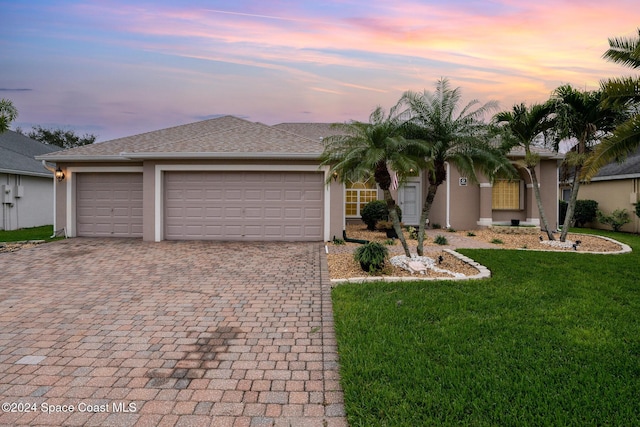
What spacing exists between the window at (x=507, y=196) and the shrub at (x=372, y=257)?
10.4 m

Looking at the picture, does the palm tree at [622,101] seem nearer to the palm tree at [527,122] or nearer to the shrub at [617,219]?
the palm tree at [527,122]

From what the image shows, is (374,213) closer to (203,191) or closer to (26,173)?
(203,191)

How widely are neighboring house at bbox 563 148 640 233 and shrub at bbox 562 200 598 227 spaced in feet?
1.01

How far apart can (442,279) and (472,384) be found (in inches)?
140

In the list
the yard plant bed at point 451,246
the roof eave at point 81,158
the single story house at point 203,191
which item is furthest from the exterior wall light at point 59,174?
the yard plant bed at point 451,246

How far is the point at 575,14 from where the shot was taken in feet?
32.1

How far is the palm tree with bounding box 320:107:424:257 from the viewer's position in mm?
7020

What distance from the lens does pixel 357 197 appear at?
606 inches

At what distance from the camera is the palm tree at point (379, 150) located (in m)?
7.02

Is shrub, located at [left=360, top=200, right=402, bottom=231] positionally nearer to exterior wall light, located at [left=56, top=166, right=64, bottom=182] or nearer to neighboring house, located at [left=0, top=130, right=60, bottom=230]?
exterior wall light, located at [left=56, top=166, right=64, bottom=182]

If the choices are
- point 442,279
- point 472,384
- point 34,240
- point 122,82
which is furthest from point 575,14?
point 34,240

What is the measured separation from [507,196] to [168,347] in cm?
1534

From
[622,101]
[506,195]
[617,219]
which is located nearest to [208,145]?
[622,101]

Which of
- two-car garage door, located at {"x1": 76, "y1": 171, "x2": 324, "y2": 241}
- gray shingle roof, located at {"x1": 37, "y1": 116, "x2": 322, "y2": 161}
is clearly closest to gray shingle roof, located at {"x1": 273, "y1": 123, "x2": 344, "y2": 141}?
gray shingle roof, located at {"x1": 37, "y1": 116, "x2": 322, "y2": 161}
